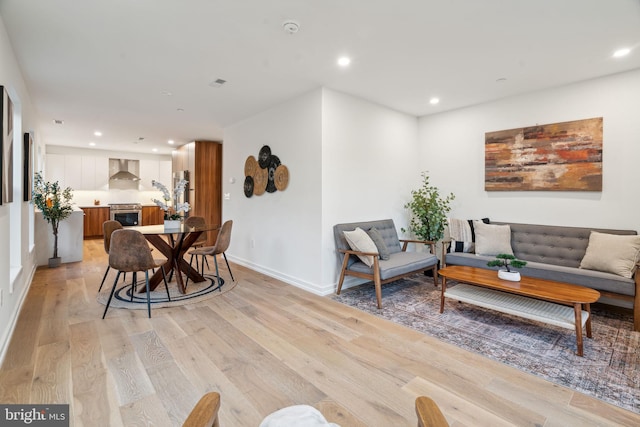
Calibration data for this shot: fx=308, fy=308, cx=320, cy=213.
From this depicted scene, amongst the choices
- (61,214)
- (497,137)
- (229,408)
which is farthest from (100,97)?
(497,137)

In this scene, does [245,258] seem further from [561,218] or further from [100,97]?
[561,218]

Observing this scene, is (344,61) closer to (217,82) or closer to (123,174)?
(217,82)

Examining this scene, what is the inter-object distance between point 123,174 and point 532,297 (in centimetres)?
1002

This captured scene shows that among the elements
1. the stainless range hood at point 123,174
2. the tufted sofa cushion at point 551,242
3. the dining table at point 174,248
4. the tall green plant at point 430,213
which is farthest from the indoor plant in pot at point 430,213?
the stainless range hood at point 123,174

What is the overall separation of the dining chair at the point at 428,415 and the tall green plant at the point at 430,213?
3874mm

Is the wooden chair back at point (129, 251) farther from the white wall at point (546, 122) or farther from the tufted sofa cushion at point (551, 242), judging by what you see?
the tufted sofa cushion at point (551, 242)

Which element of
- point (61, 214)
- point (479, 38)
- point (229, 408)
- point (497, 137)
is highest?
point (479, 38)

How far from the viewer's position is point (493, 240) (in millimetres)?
3969

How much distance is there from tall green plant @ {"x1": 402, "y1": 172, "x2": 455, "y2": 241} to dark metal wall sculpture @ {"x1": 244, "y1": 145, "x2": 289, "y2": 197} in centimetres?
205

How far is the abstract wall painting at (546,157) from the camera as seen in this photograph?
142 inches

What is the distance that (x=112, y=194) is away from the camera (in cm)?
909

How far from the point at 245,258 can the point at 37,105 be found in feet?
12.5

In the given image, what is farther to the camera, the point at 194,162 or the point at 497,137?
the point at 194,162

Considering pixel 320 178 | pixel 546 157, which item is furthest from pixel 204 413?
pixel 546 157
